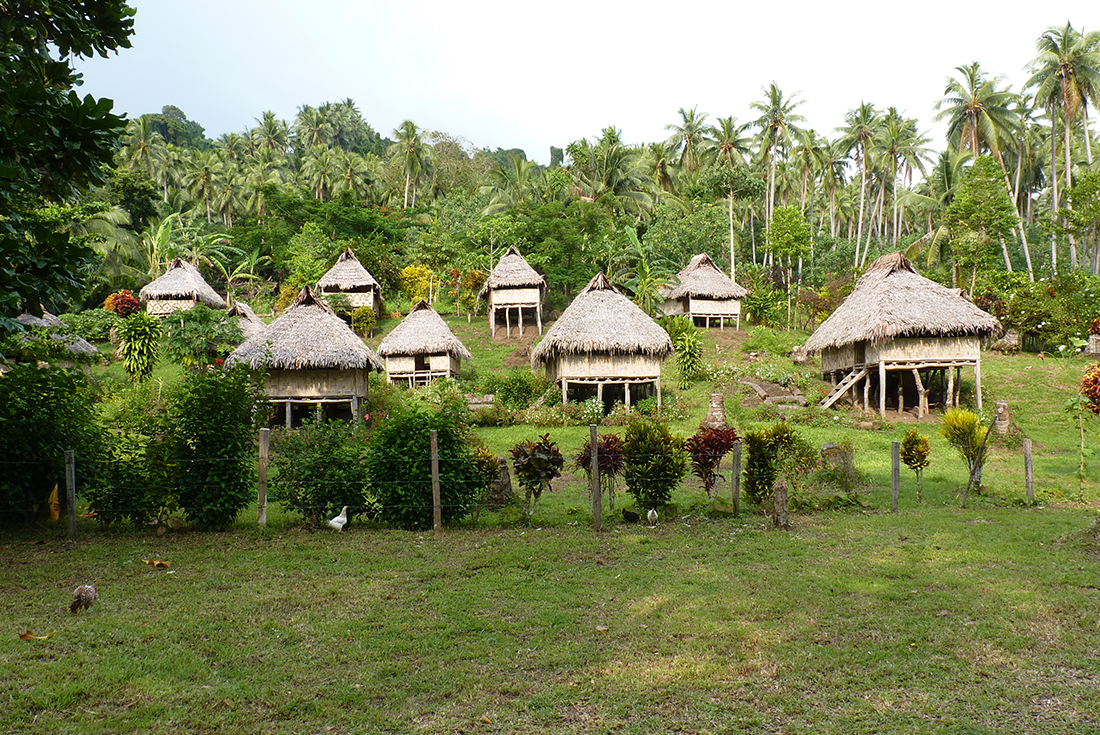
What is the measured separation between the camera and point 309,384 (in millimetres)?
22031

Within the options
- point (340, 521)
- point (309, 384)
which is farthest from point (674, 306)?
point (340, 521)

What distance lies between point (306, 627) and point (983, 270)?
36.3 meters

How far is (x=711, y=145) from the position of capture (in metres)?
51.2

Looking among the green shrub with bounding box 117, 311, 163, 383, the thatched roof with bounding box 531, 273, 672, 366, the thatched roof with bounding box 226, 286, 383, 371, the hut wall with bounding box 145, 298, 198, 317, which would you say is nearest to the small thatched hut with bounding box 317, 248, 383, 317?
the hut wall with bounding box 145, 298, 198, 317

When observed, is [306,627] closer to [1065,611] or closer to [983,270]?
[1065,611]

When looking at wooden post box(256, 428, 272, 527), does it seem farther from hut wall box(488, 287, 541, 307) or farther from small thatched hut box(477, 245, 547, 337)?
hut wall box(488, 287, 541, 307)

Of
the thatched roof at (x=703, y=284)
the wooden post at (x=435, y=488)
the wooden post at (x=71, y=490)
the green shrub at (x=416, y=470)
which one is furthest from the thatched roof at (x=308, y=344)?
the thatched roof at (x=703, y=284)

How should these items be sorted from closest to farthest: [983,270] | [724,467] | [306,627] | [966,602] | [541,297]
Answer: [306,627] < [966,602] < [724,467] < [983,270] < [541,297]

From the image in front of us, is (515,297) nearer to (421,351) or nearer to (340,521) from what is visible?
(421,351)

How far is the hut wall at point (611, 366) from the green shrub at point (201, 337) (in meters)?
10.7

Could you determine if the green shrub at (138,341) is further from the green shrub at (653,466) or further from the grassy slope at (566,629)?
the green shrub at (653,466)

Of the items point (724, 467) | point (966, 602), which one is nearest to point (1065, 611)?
point (966, 602)

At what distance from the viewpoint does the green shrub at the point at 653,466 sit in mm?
10594

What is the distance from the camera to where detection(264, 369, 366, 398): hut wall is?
21891 millimetres
